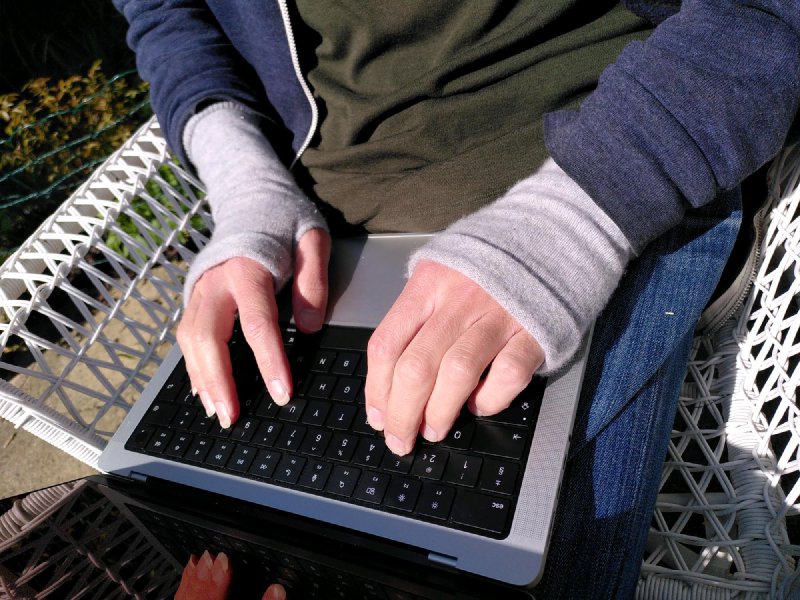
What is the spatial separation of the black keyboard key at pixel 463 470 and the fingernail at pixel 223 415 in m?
0.32

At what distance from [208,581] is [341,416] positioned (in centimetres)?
23

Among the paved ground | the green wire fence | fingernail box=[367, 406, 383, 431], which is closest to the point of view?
fingernail box=[367, 406, 383, 431]

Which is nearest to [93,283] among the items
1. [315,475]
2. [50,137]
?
[315,475]

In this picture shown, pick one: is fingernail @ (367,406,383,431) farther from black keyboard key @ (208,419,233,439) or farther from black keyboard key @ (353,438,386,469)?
black keyboard key @ (208,419,233,439)

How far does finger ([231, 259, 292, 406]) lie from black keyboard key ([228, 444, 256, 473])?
0.07 m

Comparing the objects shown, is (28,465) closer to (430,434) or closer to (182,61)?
(182,61)

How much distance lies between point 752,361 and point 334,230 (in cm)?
70

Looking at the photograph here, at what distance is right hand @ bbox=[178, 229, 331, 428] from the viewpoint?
812 mm

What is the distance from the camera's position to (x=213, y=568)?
0.66 m

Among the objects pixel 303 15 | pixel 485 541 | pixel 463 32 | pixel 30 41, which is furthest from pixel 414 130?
pixel 30 41

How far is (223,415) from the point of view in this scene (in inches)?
31.7

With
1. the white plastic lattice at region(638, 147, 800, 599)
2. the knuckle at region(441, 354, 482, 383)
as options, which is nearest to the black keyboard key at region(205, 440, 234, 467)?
the knuckle at region(441, 354, 482, 383)

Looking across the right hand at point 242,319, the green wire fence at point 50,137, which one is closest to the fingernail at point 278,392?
the right hand at point 242,319

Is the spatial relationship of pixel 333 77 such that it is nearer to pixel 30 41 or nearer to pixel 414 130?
pixel 414 130
